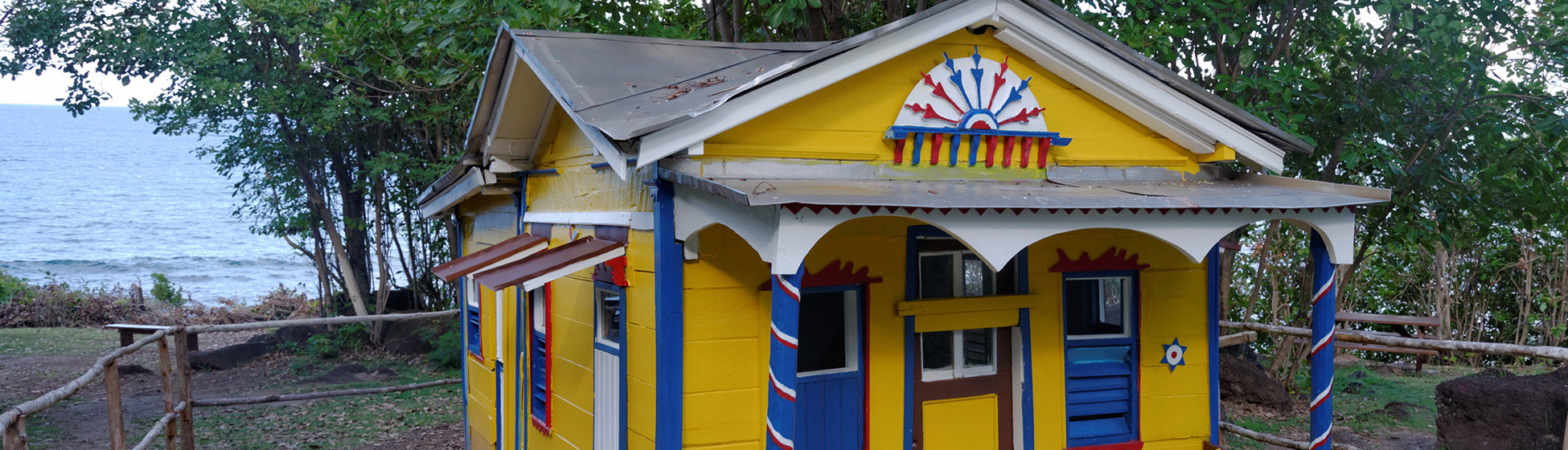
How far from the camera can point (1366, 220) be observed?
37.8 feet

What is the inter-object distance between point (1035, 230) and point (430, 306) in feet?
49.9

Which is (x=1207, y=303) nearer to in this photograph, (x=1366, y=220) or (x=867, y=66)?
(x=867, y=66)

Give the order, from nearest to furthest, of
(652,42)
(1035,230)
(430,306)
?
(1035,230)
(652,42)
(430,306)

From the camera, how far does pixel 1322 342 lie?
264 inches

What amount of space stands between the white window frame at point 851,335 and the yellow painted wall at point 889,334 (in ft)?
0.30

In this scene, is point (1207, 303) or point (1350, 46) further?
point (1350, 46)

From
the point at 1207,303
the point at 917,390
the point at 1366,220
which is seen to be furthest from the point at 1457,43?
the point at 917,390

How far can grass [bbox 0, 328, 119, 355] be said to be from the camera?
17625mm

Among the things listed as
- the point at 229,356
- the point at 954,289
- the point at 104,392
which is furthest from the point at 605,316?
the point at 229,356

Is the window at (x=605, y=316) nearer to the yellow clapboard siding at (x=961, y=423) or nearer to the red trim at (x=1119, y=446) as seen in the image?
the yellow clapboard siding at (x=961, y=423)

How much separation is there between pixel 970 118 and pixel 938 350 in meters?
1.60

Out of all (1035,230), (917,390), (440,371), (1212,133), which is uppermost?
(1212,133)

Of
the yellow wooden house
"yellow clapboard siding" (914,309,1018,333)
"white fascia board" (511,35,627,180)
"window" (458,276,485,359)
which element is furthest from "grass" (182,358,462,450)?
"yellow clapboard siding" (914,309,1018,333)

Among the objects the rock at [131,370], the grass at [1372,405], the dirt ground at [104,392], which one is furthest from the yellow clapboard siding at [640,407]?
the rock at [131,370]
